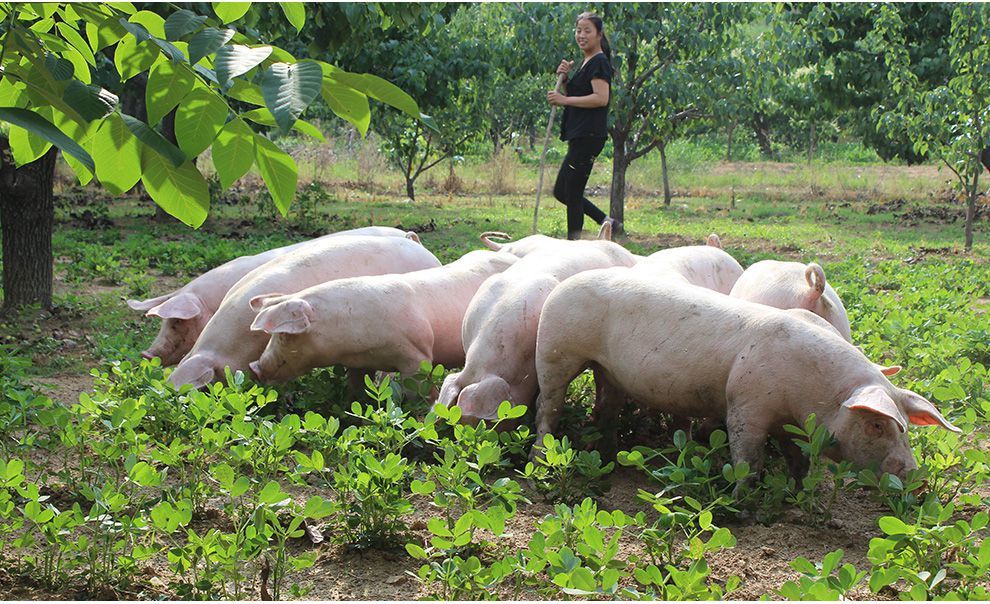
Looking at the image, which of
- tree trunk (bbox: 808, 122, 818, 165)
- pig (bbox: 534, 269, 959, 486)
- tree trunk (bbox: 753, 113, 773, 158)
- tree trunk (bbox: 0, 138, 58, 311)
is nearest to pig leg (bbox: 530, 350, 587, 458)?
pig (bbox: 534, 269, 959, 486)

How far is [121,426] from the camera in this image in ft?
11.8

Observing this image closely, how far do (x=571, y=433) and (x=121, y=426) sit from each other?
1.90 meters

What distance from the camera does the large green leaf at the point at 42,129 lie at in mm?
1678

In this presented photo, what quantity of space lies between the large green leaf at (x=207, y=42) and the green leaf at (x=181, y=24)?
76 millimetres

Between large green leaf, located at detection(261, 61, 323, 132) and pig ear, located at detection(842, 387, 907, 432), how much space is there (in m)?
2.18

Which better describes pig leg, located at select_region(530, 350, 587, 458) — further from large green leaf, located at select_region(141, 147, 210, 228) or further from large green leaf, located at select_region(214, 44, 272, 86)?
large green leaf, located at select_region(214, 44, 272, 86)

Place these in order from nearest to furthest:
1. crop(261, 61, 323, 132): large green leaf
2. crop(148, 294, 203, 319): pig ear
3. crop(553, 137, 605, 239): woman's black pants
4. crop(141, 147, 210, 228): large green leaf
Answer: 1. crop(261, 61, 323, 132): large green leaf
2. crop(141, 147, 210, 228): large green leaf
3. crop(148, 294, 203, 319): pig ear
4. crop(553, 137, 605, 239): woman's black pants

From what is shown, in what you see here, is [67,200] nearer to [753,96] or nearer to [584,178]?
[584,178]

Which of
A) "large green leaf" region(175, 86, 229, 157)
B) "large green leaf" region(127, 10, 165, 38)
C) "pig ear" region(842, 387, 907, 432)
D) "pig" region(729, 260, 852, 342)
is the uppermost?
"large green leaf" region(127, 10, 165, 38)

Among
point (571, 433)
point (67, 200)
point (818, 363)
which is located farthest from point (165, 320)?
point (67, 200)

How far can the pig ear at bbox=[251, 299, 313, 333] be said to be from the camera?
4422mm

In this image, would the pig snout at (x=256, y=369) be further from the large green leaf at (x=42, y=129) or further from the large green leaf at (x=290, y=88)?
the large green leaf at (x=290, y=88)

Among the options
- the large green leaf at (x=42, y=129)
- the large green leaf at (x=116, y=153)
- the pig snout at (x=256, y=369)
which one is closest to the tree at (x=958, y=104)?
the pig snout at (x=256, y=369)

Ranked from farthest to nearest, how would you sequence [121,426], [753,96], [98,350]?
[753,96] → [98,350] → [121,426]
